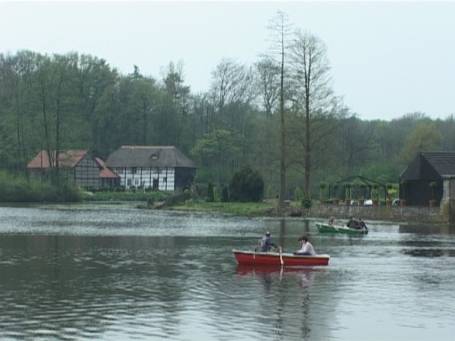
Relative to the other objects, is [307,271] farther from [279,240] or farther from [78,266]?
[279,240]

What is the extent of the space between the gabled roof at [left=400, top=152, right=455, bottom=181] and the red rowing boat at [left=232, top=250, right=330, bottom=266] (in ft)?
120

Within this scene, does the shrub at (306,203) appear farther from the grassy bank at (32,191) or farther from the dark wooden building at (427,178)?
the grassy bank at (32,191)

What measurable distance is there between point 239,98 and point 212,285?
9849 centimetres

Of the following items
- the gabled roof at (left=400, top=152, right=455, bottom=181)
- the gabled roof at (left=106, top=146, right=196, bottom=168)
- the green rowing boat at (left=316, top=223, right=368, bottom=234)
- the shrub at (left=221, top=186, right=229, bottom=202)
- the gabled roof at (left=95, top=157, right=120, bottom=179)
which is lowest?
the green rowing boat at (left=316, top=223, right=368, bottom=234)

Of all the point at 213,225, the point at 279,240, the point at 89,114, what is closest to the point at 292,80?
the point at 213,225

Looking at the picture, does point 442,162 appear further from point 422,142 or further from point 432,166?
point 422,142

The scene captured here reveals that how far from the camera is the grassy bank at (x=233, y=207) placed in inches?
3098

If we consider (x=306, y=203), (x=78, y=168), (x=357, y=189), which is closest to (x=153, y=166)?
(x=78, y=168)

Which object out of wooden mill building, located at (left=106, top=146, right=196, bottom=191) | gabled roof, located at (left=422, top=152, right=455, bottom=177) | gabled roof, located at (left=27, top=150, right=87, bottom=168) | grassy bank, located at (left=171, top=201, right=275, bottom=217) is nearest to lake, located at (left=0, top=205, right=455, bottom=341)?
gabled roof, located at (left=422, top=152, right=455, bottom=177)

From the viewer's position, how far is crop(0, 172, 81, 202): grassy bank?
10375 centimetres

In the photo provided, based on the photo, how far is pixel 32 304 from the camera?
950 inches

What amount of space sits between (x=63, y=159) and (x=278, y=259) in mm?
82180

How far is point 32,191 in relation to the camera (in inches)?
4122

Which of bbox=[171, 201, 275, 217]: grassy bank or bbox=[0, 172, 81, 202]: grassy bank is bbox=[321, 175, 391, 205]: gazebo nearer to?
bbox=[171, 201, 275, 217]: grassy bank
